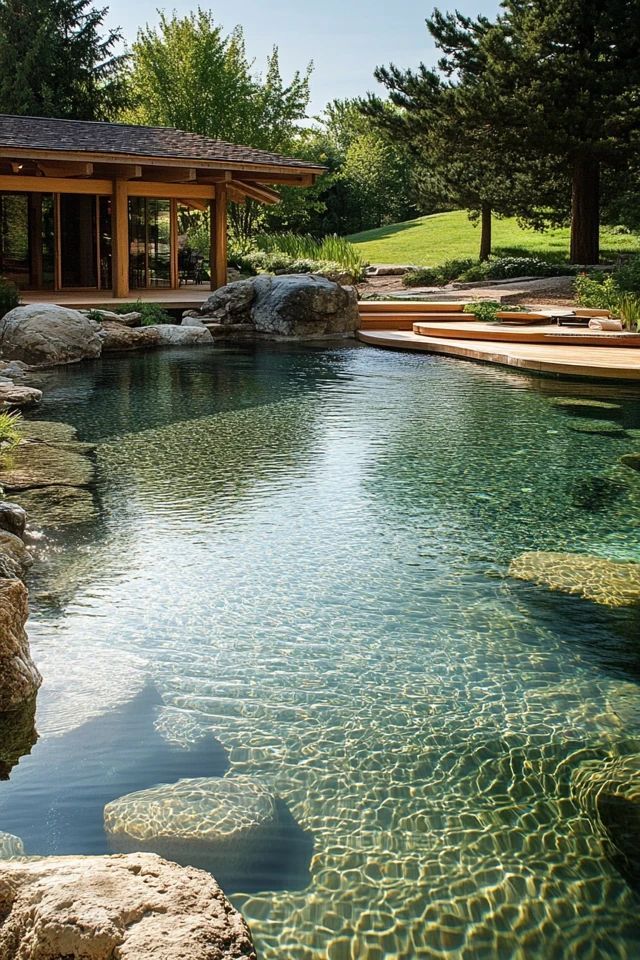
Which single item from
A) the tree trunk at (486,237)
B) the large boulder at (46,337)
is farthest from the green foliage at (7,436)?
the tree trunk at (486,237)

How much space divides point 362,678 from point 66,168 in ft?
53.0

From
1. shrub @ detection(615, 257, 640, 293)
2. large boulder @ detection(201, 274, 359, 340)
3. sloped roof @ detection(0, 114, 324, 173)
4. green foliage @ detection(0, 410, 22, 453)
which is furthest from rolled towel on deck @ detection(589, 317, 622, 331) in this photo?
green foliage @ detection(0, 410, 22, 453)

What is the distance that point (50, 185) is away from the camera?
18578 millimetres

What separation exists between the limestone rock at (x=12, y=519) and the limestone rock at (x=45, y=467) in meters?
1.15

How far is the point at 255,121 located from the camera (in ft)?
111

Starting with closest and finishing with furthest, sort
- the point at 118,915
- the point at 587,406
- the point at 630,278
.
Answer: the point at 118,915 → the point at 587,406 → the point at 630,278

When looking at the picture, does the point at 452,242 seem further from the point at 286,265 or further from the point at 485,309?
the point at 485,309

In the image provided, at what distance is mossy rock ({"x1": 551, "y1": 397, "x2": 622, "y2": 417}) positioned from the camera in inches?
410

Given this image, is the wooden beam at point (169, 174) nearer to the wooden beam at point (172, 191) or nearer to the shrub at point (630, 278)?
the wooden beam at point (172, 191)

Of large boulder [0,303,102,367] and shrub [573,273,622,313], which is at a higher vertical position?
shrub [573,273,622,313]

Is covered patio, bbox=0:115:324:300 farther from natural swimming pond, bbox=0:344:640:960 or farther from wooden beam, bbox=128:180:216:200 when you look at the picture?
natural swimming pond, bbox=0:344:640:960

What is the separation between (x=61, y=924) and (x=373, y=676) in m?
2.42

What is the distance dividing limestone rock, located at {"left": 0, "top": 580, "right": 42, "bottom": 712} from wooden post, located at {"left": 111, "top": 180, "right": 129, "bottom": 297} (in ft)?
50.0

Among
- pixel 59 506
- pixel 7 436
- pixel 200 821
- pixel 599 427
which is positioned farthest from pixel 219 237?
pixel 200 821
